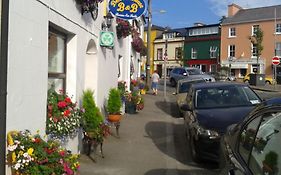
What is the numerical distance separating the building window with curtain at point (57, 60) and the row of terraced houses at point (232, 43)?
4616 cm

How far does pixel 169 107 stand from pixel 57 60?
475 inches

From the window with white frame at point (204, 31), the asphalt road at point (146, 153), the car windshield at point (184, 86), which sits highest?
the window with white frame at point (204, 31)

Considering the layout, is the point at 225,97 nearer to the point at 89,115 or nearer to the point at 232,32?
the point at 89,115

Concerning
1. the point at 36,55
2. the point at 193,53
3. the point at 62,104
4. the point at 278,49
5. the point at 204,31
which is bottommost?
the point at 62,104

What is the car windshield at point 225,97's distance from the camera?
9312 mm

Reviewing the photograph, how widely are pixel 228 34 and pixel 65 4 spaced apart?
175ft

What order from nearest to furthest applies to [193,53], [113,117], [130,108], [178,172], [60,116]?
1. [60,116]
2. [178,172]
3. [113,117]
4. [130,108]
5. [193,53]

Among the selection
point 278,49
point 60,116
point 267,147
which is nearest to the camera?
point 267,147

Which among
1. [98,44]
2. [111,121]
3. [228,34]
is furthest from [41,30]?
[228,34]

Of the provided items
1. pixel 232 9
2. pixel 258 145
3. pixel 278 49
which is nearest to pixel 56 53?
pixel 258 145

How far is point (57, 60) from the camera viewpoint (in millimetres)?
7395

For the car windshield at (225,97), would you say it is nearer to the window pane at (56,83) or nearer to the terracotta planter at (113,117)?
the terracotta planter at (113,117)

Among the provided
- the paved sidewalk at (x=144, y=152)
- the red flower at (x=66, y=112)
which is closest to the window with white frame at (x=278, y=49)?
the paved sidewalk at (x=144, y=152)

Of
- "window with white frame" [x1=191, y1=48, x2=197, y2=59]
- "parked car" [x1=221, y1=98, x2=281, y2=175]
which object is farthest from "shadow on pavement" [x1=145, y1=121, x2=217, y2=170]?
"window with white frame" [x1=191, y1=48, x2=197, y2=59]
